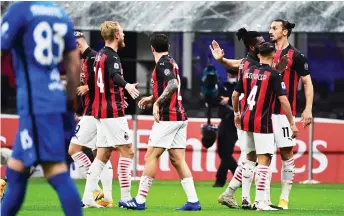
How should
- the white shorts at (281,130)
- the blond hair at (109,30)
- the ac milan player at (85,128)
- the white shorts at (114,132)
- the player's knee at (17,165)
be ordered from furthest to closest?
the ac milan player at (85,128) → the white shorts at (281,130) → the white shorts at (114,132) → the blond hair at (109,30) → the player's knee at (17,165)

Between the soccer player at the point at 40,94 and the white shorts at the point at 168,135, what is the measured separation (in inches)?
174

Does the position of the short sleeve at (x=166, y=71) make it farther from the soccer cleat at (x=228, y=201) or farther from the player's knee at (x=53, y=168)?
the player's knee at (x=53, y=168)

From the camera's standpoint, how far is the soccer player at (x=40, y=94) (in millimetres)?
8484

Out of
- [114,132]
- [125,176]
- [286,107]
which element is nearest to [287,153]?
[286,107]

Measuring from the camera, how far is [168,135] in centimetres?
1305

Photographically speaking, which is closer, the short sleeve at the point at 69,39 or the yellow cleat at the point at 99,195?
the short sleeve at the point at 69,39

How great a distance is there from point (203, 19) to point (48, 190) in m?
3.88

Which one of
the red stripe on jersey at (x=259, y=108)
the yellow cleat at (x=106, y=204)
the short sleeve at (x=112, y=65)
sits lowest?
the yellow cleat at (x=106, y=204)

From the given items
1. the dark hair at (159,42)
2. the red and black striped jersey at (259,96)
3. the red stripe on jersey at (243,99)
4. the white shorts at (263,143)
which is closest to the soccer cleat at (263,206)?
the white shorts at (263,143)

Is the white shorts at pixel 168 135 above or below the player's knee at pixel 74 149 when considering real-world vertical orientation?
above

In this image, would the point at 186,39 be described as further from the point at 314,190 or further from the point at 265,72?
the point at 265,72

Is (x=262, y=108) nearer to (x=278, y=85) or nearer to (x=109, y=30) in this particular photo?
(x=278, y=85)

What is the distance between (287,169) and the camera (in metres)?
13.6

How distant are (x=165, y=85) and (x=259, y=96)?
3.36ft
